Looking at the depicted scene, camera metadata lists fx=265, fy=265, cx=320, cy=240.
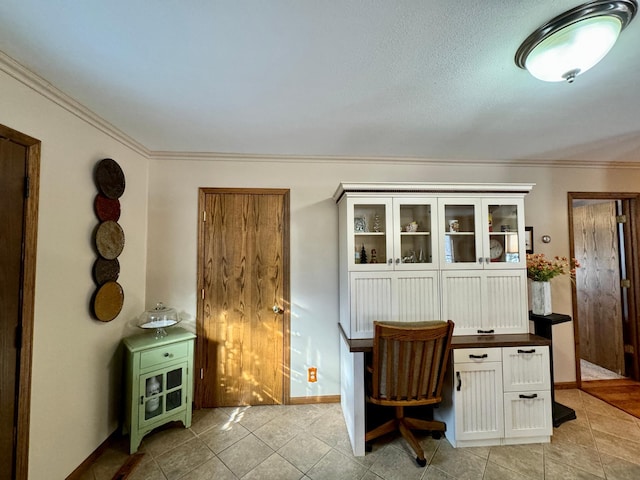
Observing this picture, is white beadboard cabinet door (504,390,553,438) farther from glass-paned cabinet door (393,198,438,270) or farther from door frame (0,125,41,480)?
door frame (0,125,41,480)

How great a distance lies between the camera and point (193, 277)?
2.56m

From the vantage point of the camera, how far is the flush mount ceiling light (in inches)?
41.1

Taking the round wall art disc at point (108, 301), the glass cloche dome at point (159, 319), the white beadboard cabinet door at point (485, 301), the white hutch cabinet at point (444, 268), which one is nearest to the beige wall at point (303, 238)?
the glass cloche dome at point (159, 319)

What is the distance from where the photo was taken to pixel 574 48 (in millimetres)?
1137

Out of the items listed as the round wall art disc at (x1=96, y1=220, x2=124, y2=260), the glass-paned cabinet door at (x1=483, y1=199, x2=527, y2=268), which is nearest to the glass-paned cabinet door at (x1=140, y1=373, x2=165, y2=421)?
the round wall art disc at (x1=96, y1=220, x2=124, y2=260)

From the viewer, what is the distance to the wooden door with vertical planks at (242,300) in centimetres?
255

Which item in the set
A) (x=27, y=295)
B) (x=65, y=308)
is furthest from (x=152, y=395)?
(x=27, y=295)

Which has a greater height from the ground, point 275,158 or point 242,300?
point 275,158

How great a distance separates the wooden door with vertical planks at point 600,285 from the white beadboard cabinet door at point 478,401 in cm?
241

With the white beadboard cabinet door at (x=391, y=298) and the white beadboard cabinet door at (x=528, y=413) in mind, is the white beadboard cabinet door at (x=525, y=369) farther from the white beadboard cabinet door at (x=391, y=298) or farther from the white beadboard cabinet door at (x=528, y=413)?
the white beadboard cabinet door at (x=391, y=298)

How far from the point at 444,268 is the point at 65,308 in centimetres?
276

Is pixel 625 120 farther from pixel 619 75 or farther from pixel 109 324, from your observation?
pixel 109 324

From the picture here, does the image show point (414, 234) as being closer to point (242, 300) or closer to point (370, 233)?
point (370, 233)

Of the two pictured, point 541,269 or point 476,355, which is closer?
point 476,355
